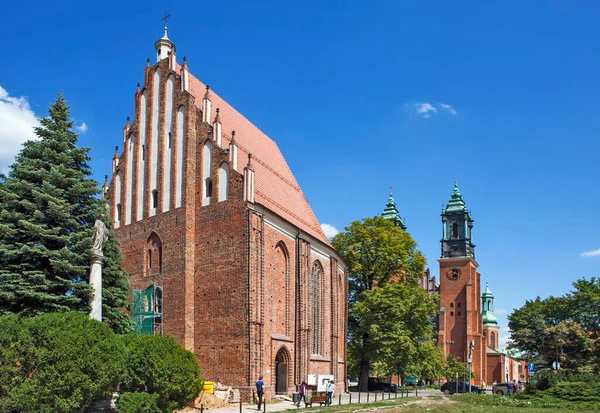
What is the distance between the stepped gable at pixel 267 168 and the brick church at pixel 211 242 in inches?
5.8

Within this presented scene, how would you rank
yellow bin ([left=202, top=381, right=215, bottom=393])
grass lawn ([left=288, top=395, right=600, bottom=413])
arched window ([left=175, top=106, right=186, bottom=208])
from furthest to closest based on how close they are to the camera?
arched window ([left=175, top=106, right=186, bottom=208]), yellow bin ([left=202, top=381, right=215, bottom=393]), grass lawn ([left=288, top=395, right=600, bottom=413])

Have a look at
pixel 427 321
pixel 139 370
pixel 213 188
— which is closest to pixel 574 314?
pixel 427 321

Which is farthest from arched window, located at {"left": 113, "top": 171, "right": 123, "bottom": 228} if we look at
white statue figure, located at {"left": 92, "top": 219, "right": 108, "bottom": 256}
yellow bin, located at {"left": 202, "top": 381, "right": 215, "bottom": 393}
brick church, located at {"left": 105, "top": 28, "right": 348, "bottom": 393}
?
white statue figure, located at {"left": 92, "top": 219, "right": 108, "bottom": 256}

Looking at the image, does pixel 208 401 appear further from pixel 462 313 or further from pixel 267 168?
pixel 462 313

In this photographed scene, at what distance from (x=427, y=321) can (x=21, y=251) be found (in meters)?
29.0

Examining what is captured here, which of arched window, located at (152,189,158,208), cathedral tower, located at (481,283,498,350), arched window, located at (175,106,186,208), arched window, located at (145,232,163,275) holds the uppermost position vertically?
arched window, located at (175,106,186,208)

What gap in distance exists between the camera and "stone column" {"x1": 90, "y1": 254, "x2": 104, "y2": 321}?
2116cm

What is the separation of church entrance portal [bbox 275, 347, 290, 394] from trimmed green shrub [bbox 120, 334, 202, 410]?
36.6ft

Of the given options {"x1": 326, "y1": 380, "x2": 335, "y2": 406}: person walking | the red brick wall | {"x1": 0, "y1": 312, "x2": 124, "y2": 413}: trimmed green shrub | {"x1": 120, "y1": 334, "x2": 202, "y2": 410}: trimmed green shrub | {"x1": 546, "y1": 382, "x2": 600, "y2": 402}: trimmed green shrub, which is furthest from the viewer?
the red brick wall

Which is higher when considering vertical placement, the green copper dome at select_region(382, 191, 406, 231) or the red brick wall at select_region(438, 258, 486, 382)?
the green copper dome at select_region(382, 191, 406, 231)

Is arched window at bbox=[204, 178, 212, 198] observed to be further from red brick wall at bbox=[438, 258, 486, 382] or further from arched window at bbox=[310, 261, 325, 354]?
red brick wall at bbox=[438, 258, 486, 382]

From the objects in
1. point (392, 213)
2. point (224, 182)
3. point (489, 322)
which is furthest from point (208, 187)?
point (489, 322)

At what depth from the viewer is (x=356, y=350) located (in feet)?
144

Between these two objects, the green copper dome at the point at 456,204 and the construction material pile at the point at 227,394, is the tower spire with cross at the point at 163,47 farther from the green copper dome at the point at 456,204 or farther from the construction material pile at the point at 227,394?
the green copper dome at the point at 456,204
